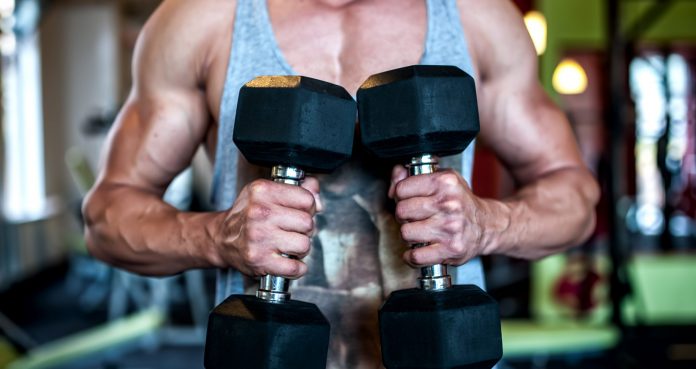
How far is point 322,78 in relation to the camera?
101 centimetres

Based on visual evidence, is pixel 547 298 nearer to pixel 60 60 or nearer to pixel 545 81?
pixel 545 81

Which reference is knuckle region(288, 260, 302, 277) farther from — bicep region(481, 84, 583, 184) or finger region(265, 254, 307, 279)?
bicep region(481, 84, 583, 184)

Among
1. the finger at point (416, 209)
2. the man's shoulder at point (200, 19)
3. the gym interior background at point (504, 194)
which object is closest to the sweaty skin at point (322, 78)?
the man's shoulder at point (200, 19)

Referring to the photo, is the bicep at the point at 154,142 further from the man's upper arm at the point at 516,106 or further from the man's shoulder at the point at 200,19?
the man's upper arm at the point at 516,106

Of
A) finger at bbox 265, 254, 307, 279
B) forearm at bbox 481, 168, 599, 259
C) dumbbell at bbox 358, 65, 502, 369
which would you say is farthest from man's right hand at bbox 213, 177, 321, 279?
forearm at bbox 481, 168, 599, 259

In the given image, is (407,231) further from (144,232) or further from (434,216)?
(144,232)

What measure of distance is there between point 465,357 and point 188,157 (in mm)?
529

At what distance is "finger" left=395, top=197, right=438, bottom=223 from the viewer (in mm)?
814

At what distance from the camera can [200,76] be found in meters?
1.05

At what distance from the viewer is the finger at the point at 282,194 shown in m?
0.81

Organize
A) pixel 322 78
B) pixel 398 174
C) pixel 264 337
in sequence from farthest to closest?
pixel 322 78
pixel 398 174
pixel 264 337

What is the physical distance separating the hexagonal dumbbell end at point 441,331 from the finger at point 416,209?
8 centimetres

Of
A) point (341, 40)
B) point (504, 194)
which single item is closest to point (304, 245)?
point (341, 40)

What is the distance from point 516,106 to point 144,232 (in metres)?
0.55
